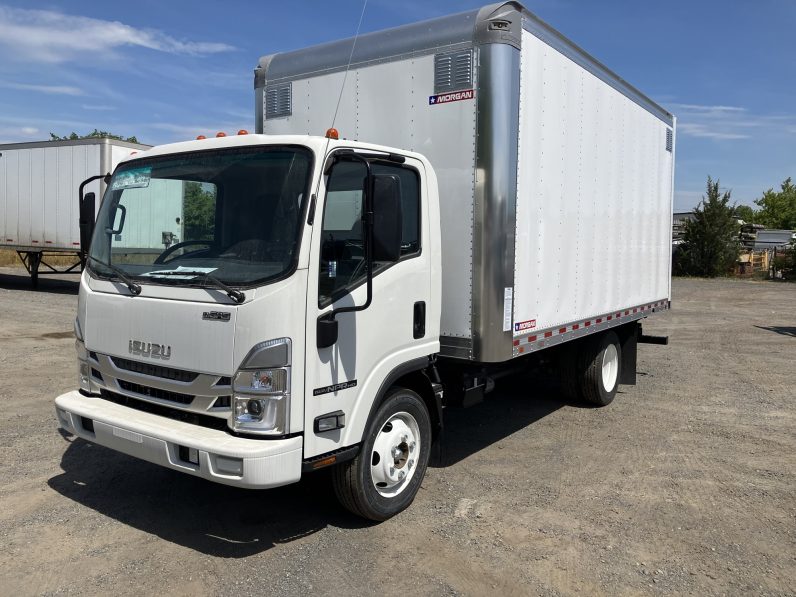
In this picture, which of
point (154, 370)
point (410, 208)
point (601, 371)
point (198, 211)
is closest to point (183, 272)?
point (198, 211)

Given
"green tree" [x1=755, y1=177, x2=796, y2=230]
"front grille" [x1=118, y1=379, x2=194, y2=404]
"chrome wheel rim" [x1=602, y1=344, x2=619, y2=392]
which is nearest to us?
"front grille" [x1=118, y1=379, x2=194, y2=404]

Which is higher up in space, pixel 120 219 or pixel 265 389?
pixel 120 219

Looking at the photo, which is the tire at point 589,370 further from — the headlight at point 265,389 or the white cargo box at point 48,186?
the white cargo box at point 48,186

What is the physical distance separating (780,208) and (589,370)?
76573 mm

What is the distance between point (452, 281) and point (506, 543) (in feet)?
5.87

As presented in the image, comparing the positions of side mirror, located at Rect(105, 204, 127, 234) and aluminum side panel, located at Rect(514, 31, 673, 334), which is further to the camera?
aluminum side panel, located at Rect(514, 31, 673, 334)

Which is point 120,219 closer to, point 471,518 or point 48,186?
point 471,518

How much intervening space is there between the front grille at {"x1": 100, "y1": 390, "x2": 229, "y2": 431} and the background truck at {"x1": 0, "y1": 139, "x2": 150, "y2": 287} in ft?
45.3

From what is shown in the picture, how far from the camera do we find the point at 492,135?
4.68 meters

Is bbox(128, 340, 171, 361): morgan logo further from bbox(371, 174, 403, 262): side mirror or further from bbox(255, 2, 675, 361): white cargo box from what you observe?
bbox(255, 2, 675, 361): white cargo box

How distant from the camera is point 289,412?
142 inches

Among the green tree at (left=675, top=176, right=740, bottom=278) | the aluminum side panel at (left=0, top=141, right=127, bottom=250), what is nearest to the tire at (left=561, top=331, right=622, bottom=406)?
the aluminum side panel at (left=0, top=141, right=127, bottom=250)

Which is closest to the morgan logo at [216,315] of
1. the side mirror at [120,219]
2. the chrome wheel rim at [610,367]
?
the side mirror at [120,219]

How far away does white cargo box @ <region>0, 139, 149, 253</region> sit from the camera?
17.2 meters
